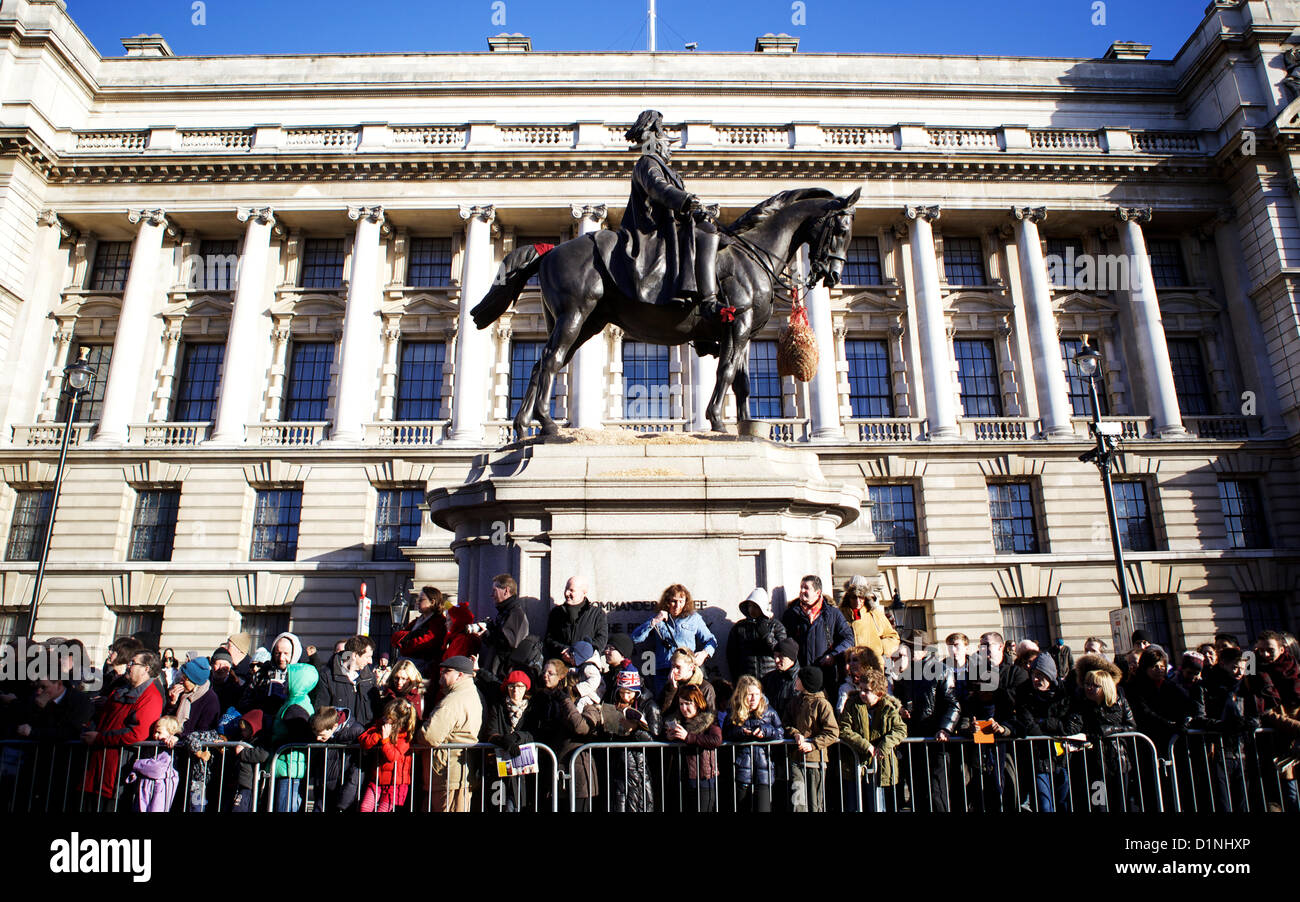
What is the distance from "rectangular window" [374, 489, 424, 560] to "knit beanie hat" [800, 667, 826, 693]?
73.2 feet

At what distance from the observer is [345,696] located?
692 centimetres

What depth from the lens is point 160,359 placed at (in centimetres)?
2964

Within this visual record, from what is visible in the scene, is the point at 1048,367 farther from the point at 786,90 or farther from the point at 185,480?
the point at 185,480

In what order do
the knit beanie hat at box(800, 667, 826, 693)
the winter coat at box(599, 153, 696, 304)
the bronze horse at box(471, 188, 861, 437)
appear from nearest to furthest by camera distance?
the knit beanie hat at box(800, 667, 826, 693)
the winter coat at box(599, 153, 696, 304)
the bronze horse at box(471, 188, 861, 437)

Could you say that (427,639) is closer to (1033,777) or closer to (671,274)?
(671,274)

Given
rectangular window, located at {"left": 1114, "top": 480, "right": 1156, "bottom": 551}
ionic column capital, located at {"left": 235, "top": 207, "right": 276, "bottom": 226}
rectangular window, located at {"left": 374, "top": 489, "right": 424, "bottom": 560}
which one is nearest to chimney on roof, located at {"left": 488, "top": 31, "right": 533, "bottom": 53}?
ionic column capital, located at {"left": 235, "top": 207, "right": 276, "bottom": 226}

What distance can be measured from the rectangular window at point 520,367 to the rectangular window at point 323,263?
6896mm

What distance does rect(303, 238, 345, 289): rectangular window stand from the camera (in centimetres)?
3116

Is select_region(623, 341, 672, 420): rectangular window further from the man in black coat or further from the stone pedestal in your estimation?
the man in black coat

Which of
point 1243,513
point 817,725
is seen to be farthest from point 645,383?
point 817,725

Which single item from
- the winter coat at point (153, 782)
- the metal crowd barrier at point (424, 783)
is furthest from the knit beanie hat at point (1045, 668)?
the winter coat at point (153, 782)

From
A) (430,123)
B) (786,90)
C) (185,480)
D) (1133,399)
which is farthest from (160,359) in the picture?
(1133,399)

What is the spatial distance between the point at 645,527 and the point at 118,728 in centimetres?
438
